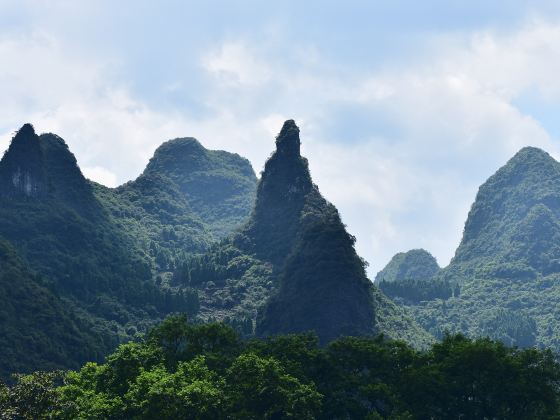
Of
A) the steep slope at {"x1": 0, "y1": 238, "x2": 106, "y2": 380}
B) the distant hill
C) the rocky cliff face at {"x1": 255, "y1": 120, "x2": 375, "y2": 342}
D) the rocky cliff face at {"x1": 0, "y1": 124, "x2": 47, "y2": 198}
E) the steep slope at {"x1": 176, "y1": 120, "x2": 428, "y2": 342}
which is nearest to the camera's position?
the steep slope at {"x1": 0, "y1": 238, "x2": 106, "y2": 380}

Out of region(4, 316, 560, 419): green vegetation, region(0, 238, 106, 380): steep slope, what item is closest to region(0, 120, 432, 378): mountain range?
region(0, 238, 106, 380): steep slope

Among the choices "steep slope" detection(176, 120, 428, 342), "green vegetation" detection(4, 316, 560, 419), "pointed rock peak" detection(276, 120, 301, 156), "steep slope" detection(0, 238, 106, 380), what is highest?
"pointed rock peak" detection(276, 120, 301, 156)

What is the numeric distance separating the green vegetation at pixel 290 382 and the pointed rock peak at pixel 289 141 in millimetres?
109885

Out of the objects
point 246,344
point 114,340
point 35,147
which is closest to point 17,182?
point 35,147

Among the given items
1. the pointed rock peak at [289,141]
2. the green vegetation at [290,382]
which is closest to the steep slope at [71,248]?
the pointed rock peak at [289,141]

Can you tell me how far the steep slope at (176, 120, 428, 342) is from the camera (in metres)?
144

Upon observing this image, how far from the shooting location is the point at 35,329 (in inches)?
4806

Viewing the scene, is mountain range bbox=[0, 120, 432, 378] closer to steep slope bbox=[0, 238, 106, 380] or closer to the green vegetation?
steep slope bbox=[0, 238, 106, 380]

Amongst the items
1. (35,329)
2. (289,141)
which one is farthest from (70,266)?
(289,141)

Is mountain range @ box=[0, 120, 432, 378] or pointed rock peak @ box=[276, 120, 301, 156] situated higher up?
pointed rock peak @ box=[276, 120, 301, 156]

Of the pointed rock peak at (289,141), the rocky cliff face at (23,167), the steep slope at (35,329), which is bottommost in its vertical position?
the steep slope at (35,329)

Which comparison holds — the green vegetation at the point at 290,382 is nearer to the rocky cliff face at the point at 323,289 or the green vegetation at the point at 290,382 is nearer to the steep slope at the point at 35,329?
the steep slope at the point at 35,329

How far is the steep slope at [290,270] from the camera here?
14425 cm

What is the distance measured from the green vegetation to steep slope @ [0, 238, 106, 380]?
45.0 meters
